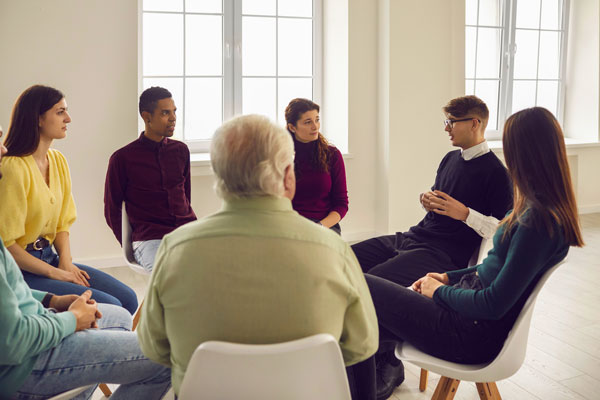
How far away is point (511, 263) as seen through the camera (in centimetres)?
172

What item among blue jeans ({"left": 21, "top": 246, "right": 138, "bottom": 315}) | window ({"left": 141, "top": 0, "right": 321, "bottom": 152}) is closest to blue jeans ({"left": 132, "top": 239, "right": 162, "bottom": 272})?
blue jeans ({"left": 21, "top": 246, "right": 138, "bottom": 315})

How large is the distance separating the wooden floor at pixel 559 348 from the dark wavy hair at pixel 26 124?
1.07 metres

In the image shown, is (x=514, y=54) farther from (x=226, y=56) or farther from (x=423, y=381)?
(x=423, y=381)

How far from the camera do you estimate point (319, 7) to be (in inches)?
212

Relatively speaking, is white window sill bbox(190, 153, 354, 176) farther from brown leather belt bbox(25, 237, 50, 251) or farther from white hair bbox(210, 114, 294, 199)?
white hair bbox(210, 114, 294, 199)

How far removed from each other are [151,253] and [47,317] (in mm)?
1264

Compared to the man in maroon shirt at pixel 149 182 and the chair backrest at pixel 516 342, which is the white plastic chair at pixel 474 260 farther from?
the man in maroon shirt at pixel 149 182

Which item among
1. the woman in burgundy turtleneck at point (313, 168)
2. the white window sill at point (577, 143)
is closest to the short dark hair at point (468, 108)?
the woman in burgundy turtleneck at point (313, 168)

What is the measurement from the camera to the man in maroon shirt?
306 centimetres

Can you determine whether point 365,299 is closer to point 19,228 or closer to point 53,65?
point 19,228

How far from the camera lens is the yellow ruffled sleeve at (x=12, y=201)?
2.27 m

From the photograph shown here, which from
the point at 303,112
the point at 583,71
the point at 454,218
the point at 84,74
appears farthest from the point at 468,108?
the point at 583,71

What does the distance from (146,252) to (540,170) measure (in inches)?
73.8

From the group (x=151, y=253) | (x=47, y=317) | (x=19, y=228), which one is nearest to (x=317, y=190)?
(x=151, y=253)
